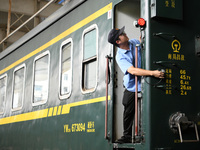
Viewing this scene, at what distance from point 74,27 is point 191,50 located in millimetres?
2374

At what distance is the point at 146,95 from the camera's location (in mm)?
4105

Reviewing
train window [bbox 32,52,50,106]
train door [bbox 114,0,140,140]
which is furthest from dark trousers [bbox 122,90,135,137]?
train window [bbox 32,52,50,106]

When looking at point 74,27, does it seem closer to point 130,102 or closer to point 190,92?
point 130,102

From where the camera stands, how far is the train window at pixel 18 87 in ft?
27.6

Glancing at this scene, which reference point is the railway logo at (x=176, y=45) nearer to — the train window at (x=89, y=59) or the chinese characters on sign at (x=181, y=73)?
the chinese characters on sign at (x=181, y=73)

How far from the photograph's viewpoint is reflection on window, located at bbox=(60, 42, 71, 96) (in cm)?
610

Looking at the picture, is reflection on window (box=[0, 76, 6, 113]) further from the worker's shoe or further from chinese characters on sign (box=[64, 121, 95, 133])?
the worker's shoe

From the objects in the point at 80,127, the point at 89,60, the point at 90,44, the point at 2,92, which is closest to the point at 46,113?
the point at 80,127

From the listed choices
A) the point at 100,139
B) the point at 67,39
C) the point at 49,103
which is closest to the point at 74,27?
the point at 67,39

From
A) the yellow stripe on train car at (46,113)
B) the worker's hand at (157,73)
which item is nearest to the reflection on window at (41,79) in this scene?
the yellow stripe on train car at (46,113)

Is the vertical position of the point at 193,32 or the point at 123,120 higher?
the point at 193,32

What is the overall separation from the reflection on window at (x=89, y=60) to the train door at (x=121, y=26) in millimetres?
547

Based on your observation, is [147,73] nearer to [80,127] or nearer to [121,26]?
[121,26]

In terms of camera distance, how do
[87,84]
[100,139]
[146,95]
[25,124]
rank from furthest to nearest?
1. [25,124]
2. [87,84]
3. [100,139]
4. [146,95]
